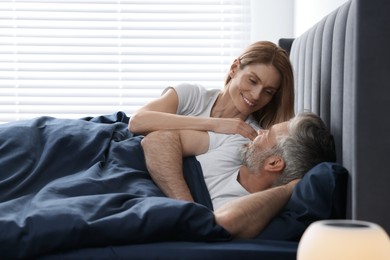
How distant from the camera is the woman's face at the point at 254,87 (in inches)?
106

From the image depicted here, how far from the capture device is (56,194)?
82.4 inches

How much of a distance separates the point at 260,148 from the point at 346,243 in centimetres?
132

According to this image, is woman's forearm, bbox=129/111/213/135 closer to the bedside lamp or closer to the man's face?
the man's face

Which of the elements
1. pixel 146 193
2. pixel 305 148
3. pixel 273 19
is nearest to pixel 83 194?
pixel 146 193

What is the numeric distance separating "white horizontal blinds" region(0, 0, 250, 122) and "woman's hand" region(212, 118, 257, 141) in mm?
1799

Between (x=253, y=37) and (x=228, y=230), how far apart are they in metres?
2.50

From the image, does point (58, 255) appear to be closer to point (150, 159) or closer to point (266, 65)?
point (150, 159)

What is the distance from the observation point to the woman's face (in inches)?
106

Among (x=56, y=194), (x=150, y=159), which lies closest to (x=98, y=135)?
(x=150, y=159)

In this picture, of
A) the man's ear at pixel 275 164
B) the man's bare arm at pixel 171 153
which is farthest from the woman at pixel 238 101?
the man's ear at pixel 275 164

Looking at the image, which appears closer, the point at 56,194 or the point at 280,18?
the point at 56,194

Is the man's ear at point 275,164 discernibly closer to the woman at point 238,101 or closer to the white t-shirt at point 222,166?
the white t-shirt at point 222,166

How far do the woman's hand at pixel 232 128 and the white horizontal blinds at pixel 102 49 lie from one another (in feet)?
5.90

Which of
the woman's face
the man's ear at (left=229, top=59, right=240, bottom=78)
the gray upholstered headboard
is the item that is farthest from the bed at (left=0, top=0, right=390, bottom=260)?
the man's ear at (left=229, top=59, right=240, bottom=78)
